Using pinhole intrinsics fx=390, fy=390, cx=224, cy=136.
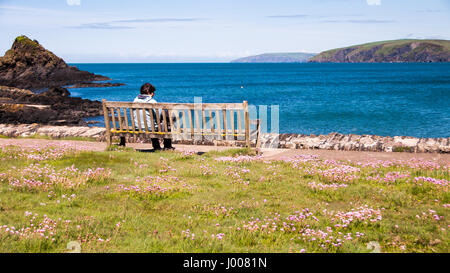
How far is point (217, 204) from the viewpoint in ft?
23.4

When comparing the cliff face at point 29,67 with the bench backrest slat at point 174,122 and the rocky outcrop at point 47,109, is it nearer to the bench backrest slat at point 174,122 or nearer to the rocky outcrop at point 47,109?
the rocky outcrop at point 47,109

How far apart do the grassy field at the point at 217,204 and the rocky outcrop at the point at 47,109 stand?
22.9 metres

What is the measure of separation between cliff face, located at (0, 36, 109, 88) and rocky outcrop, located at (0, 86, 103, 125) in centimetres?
2433

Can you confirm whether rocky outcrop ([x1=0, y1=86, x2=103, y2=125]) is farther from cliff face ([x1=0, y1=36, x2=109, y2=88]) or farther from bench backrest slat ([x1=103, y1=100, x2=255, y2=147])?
cliff face ([x1=0, y1=36, x2=109, y2=88])

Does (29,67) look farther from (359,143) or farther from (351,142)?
(359,143)

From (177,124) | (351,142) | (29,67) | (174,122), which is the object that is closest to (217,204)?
(177,124)

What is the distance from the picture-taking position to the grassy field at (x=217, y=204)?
5.38 meters

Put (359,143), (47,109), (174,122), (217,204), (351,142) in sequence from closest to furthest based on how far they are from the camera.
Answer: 1. (217,204)
2. (174,122)
3. (359,143)
4. (351,142)
5. (47,109)

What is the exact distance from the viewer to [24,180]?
8.11 metres

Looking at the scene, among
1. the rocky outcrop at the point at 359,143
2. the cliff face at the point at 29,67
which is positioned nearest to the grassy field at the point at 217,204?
the rocky outcrop at the point at 359,143

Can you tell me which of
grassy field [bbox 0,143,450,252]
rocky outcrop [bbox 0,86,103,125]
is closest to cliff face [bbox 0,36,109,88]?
rocky outcrop [bbox 0,86,103,125]

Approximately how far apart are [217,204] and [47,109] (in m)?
33.4
